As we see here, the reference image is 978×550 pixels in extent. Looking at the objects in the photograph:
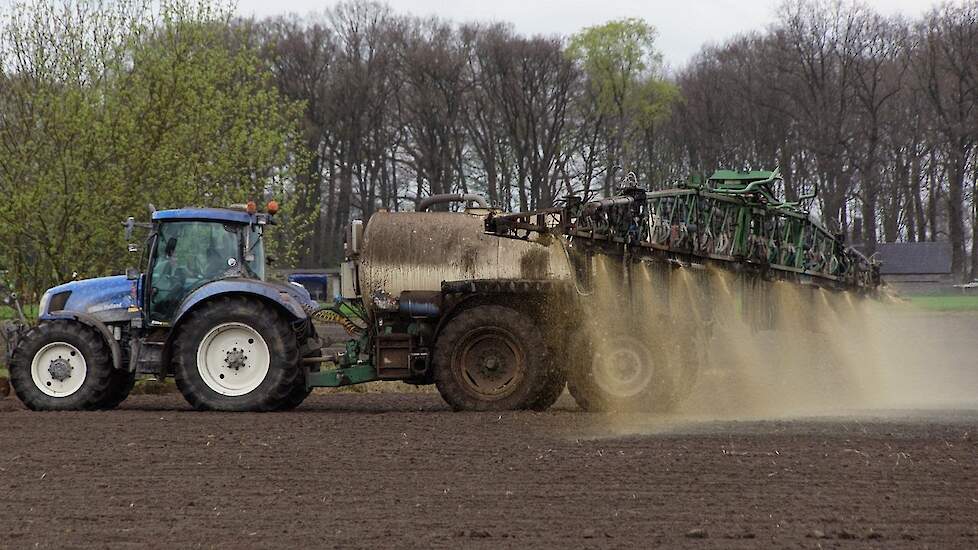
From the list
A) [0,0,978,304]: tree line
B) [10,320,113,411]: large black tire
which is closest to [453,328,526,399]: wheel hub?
[10,320,113,411]: large black tire

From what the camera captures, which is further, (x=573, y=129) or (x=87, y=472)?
(x=573, y=129)

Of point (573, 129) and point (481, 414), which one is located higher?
point (573, 129)

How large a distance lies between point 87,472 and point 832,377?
12392 millimetres

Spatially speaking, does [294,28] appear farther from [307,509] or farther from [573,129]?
[307,509]

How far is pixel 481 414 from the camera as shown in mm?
14891

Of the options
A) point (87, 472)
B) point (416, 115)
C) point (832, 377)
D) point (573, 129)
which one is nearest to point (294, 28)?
point (416, 115)

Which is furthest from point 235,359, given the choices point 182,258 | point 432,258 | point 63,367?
point 432,258

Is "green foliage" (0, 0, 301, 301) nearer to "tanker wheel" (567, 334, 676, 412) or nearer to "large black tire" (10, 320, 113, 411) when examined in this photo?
"large black tire" (10, 320, 113, 411)

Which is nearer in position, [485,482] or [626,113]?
[485,482]

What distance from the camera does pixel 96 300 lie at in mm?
16000

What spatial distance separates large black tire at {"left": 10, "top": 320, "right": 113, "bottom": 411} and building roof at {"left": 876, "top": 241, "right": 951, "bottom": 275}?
5387cm

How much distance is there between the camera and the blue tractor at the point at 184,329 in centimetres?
1530

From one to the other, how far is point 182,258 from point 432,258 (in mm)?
3204

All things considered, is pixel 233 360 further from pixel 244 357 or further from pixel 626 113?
pixel 626 113
